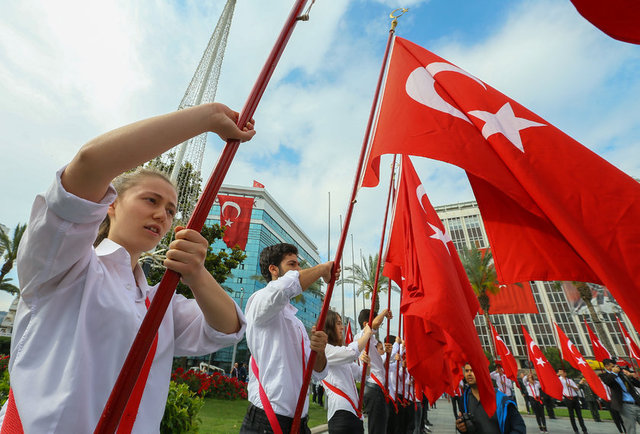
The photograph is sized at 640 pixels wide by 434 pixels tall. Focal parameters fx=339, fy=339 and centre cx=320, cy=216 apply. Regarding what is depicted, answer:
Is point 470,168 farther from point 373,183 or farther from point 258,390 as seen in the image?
point 258,390

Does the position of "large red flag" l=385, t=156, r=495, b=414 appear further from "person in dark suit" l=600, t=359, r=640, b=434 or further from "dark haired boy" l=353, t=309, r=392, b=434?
"person in dark suit" l=600, t=359, r=640, b=434

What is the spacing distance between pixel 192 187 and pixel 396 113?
996 cm

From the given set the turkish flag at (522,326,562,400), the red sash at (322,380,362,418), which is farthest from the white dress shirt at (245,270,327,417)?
the turkish flag at (522,326,562,400)

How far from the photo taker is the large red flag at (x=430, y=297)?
3188 mm

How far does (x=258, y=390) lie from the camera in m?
2.46

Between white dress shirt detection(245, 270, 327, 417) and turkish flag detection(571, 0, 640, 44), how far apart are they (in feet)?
6.81

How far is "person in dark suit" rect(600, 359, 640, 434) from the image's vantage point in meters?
8.58

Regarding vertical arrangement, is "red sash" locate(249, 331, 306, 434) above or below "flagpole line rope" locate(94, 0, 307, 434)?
below

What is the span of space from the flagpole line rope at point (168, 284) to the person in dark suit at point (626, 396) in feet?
38.5

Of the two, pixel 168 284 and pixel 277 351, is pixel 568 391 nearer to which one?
pixel 277 351

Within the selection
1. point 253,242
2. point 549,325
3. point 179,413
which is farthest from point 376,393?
point 549,325

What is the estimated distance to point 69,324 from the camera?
Result: 38.4 inches

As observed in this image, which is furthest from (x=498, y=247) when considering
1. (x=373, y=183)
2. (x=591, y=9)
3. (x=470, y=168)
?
(x=591, y=9)

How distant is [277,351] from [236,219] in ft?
44.6
